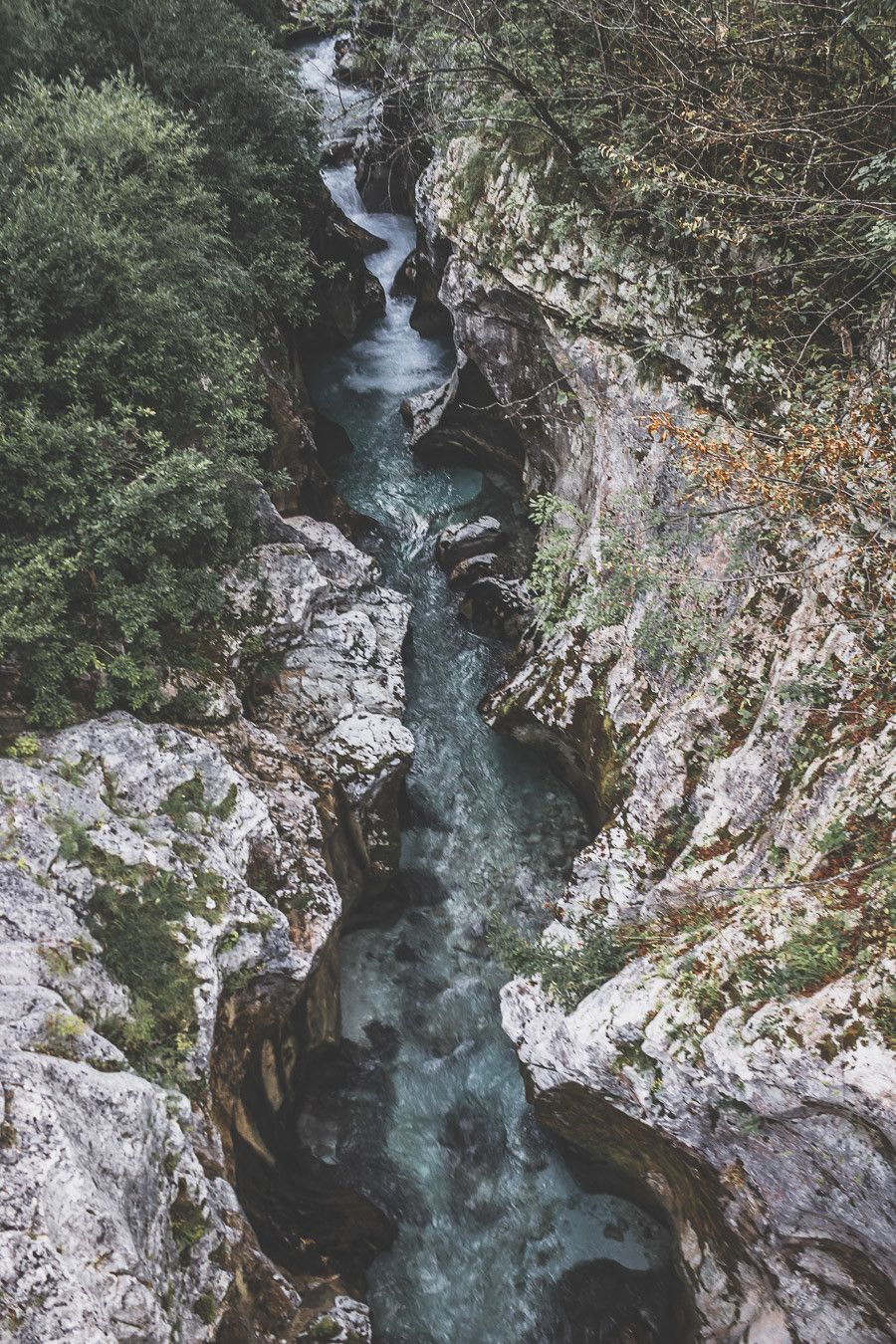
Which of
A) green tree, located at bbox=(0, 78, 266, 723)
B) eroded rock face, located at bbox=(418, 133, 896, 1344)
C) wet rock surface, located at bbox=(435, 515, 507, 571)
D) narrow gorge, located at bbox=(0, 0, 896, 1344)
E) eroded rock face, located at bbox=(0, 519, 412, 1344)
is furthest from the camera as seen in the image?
wet rock surface, located at bbox=(435, 515, 507, 571)

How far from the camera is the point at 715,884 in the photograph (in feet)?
23.1

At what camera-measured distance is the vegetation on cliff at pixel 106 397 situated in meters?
7.31

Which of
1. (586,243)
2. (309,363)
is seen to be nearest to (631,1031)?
(586,243)

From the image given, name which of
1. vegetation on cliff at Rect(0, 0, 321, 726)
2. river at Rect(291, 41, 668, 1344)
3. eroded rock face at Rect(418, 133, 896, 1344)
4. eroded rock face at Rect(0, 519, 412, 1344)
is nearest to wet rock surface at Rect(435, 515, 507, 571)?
river at Rect(291, 41, 668, 1344)

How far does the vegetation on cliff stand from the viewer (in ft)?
24.0

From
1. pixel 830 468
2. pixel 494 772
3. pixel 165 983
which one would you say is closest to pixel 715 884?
pixel 830 468

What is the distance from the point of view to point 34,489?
720cm

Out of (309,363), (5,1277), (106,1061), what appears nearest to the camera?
(5,1277)

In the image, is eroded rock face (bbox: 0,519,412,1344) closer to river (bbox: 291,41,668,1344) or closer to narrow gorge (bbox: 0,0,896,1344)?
narrow gorge (bbox: 0,0,896,1344)

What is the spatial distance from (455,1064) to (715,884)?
A: 3.90 metres

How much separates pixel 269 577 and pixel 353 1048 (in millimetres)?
5830

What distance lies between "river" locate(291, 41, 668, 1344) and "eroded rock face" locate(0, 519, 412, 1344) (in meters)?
0.89

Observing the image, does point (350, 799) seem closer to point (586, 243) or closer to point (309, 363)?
point (586, 243)

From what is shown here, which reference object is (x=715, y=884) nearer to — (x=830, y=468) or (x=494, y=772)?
(x=830, y=468)
